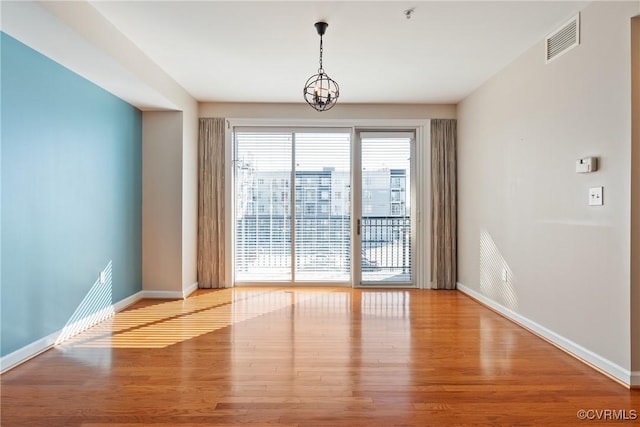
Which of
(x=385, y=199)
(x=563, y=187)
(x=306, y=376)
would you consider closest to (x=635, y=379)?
(x=563, y=187)

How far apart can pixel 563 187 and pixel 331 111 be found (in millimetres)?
3333

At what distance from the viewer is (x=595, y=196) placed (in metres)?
2.84

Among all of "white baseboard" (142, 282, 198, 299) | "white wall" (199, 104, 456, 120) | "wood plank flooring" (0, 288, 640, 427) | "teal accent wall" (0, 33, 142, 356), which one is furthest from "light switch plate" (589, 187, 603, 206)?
"white baseboard" (142, 282, 198, 299)

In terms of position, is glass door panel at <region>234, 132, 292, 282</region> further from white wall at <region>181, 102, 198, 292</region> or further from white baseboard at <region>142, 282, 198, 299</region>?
white baseboard at <region>142, 282, 198, 299</region>

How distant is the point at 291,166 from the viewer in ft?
19.3

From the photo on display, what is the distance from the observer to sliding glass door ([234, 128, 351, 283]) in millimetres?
5875

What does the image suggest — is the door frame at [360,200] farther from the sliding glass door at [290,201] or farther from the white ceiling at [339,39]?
the white ceiling at [339,39]

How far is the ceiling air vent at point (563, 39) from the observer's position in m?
3.09

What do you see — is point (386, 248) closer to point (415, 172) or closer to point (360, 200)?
point (360, 200)

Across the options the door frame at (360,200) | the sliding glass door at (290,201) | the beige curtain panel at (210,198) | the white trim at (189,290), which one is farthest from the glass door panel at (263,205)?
the door frame at (360,200)

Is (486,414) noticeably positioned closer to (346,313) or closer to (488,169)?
(346,313)

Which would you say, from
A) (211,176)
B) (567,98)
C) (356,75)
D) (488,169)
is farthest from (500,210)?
(211,176)

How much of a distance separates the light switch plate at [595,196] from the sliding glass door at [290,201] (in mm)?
3374

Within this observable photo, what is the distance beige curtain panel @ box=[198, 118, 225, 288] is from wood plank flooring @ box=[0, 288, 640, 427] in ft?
4.94
